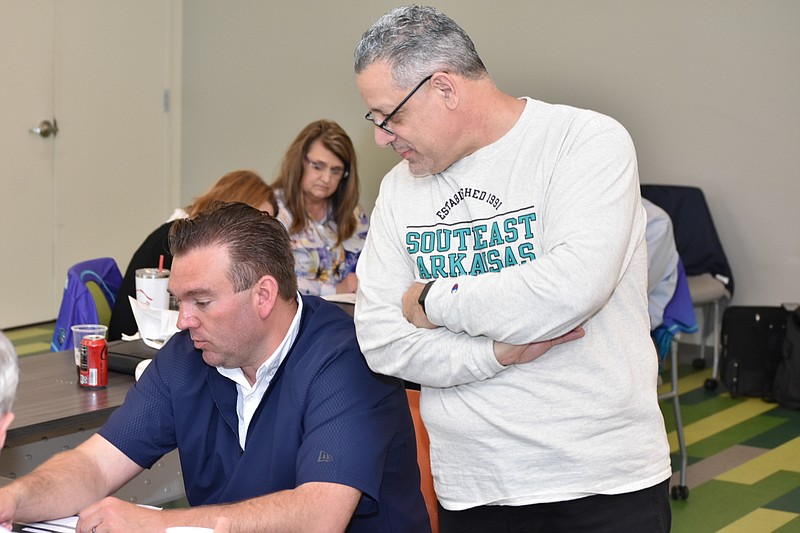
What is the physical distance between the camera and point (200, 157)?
25.8 feet

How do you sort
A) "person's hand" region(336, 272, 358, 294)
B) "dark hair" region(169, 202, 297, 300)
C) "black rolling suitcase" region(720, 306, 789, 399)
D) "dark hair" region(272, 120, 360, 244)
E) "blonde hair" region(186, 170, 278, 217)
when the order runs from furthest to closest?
"black rolling suitcase" region(720, 306, 789, 399)
"dark hair" region(272, 120, 360, 244)
"person's hand" region(336, 272, 358, 294)
"blonde hair" region(186, 170, 278, 217)
"dark hair" region(169, 202, 297, 300)

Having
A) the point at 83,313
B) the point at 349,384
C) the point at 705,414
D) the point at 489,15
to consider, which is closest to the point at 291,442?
the point at 349,384

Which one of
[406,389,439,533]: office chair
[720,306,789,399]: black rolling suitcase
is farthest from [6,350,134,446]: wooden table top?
[720,306,789,399]: black rolling suitcase

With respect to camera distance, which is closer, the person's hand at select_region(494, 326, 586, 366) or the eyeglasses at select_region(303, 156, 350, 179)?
the person's hand at select_region(494, 326, 586, 366)

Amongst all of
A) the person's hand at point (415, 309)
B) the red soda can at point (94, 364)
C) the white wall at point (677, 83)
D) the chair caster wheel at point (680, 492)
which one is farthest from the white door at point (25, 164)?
the person's hand at point (415, 309)

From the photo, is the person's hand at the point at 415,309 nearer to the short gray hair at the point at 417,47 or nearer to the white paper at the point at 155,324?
the short gray hair at the point at 417,47

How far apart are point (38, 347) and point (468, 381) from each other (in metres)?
4.97

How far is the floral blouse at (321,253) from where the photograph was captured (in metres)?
4.34

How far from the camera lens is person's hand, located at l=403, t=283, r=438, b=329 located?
64.6 inches

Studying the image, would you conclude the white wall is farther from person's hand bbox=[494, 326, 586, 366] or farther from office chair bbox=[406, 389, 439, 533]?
person's hand bbox=[494, 326, 586, 366]

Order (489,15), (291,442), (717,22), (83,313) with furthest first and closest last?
(489,15) → (717,22) → (83,313) → (291,442)

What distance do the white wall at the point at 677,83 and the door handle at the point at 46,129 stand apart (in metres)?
1.82

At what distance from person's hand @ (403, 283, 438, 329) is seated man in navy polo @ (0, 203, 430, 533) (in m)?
0.22

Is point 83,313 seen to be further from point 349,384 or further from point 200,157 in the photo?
point 200,157
